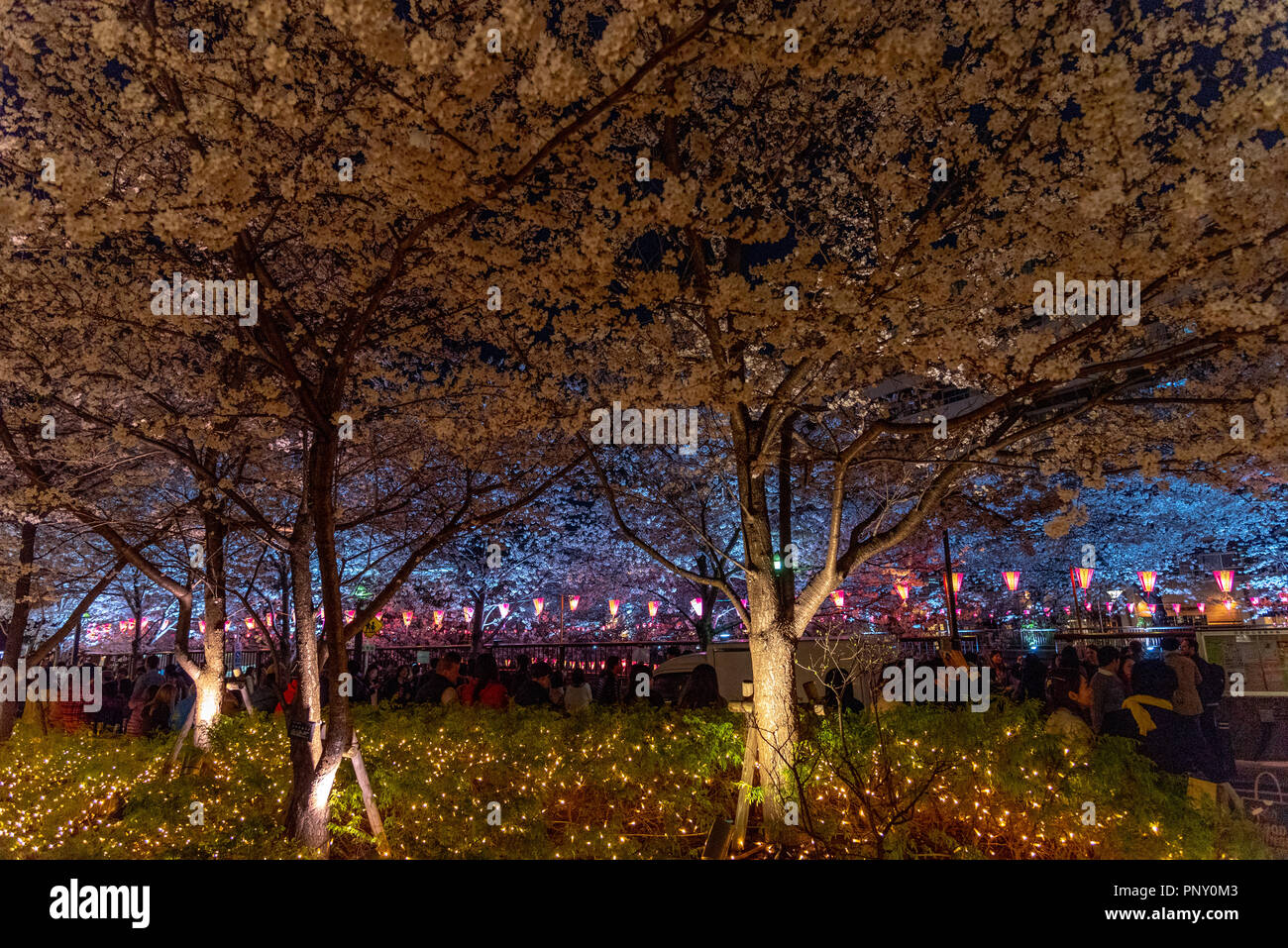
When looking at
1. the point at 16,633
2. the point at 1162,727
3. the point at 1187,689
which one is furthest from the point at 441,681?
the point at 1187,689

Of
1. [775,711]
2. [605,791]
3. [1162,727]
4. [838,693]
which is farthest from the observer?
[605,791]

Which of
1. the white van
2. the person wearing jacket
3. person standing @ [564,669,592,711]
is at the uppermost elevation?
the person wearing jacket

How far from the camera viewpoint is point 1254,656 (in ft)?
29.2

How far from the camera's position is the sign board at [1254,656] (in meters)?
8.67

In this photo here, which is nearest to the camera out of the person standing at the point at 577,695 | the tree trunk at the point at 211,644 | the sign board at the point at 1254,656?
the sign board at the point at 1254,656

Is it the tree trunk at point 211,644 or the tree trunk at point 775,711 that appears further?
the tree trunk at point 211,644

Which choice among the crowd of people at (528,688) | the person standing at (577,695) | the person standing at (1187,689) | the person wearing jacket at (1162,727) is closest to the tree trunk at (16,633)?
the crowd of people at (528,688)

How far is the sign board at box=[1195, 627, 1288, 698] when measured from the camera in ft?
28.5

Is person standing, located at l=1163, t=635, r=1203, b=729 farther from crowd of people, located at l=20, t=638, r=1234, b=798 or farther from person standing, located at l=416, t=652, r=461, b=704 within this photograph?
person standing, located at l=416, t=652, r=461, b=704

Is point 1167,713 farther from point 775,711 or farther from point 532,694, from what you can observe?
point 532,694

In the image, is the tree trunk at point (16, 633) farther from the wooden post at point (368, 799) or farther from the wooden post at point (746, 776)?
the wooden post at point (746, 776)

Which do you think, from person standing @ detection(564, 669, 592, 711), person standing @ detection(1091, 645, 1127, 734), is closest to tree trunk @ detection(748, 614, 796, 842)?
person standing @ detection(1091, 645, 1127, 734)

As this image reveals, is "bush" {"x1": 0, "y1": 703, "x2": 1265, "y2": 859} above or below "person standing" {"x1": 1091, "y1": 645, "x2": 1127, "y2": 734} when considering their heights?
below

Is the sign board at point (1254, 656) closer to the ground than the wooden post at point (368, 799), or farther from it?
farther from it
